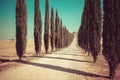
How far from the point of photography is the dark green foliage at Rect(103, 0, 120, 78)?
43.6ft

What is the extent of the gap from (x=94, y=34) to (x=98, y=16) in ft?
7.62

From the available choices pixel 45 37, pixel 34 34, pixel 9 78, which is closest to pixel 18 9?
pixel 34 34

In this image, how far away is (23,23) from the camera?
2544 centimetres

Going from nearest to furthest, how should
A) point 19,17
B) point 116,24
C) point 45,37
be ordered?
point 116,24
point 19,17
point 45,37

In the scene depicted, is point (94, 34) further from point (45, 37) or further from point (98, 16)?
point (45, 37)

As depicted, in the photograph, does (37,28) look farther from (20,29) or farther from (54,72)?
(54,72)

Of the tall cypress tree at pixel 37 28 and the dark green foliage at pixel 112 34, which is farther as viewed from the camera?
the tall cypress tree at pixel 37 28

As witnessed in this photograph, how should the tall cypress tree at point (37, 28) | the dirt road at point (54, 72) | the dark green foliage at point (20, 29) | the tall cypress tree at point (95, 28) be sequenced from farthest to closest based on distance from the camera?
the tall cypress tree at point (37, 28)
the dark green foliage at point (20, 29)
the tall cypress tree at point (95, 28)
the dirt road at point (54, 72)

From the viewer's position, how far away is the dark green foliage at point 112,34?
13.3 m

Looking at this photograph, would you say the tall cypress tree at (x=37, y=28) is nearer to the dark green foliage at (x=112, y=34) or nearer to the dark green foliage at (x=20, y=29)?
the dark green foliage at (x=20, y=29)

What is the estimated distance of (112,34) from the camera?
13414 mm

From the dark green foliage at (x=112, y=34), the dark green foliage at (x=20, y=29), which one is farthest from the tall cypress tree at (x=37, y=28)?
the dark green foliage at (x=112, y=34)

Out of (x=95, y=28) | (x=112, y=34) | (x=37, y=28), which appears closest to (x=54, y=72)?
(x=112, y=34)

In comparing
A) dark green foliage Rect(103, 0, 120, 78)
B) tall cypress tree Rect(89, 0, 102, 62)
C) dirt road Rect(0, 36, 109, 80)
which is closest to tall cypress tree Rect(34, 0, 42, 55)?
tall cypress tree Rect(89, 0, 102, 62)
